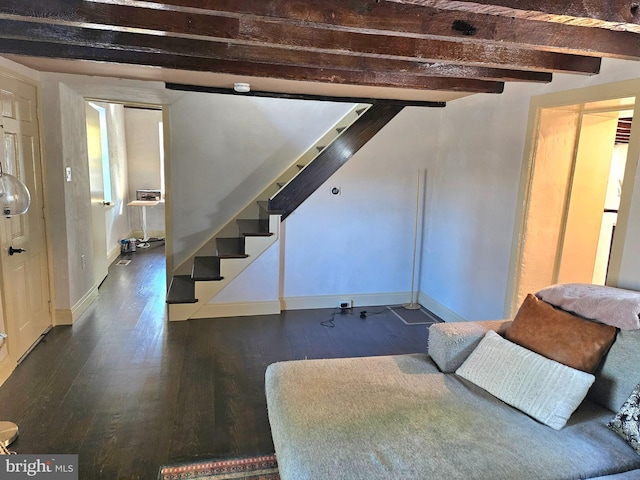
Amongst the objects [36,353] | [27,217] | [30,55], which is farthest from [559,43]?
[36,353]

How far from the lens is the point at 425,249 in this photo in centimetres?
465

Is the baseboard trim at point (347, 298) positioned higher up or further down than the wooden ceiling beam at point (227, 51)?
further down

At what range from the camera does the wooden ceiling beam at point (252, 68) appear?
252cm

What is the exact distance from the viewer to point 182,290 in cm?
420

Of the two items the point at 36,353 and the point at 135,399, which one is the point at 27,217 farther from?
the point at 135,399

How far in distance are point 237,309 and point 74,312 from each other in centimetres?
147

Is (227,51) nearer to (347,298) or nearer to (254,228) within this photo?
(254,228)

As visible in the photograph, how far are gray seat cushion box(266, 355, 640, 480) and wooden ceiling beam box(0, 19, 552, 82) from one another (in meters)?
1.78

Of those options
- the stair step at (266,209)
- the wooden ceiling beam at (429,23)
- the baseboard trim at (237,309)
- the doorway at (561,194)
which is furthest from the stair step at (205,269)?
the wooden ceiling beam at (429,23)

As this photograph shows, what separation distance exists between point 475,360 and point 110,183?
18.7 feet

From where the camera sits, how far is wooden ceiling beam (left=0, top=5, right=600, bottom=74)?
6.19 feet

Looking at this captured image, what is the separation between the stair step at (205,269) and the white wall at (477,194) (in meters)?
2.28

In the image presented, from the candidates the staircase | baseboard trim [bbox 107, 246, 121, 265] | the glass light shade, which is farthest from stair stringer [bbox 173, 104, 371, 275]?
the glass light shade

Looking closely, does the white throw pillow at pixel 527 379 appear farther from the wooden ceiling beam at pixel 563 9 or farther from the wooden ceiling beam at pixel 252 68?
the wooden ceiling beam at pixel 252 68
